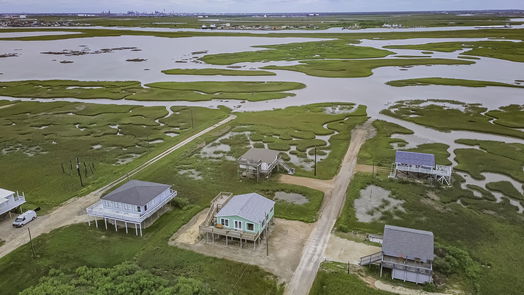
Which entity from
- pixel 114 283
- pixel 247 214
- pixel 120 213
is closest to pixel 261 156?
pixel 247 214

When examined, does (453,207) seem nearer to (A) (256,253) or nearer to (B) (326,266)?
(B) (326,266)

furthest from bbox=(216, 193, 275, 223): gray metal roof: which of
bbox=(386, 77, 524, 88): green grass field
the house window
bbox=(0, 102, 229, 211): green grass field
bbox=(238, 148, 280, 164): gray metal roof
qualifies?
bbox=(386, 77, 524, 88): green grass field

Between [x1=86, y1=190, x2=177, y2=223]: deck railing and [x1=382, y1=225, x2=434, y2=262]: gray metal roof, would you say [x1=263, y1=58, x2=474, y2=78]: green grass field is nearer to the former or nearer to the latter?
[x1=86, y1=190, x2=177, y2=223]: deck railing

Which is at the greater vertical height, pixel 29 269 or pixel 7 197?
pixel 7 197

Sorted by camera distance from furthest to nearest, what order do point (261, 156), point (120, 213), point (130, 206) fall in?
point (261, 156), point (120, 213), point (130, 206)

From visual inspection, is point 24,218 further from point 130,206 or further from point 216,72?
point 216,72

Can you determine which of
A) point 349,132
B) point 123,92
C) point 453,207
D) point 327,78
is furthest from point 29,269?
point 327,78
